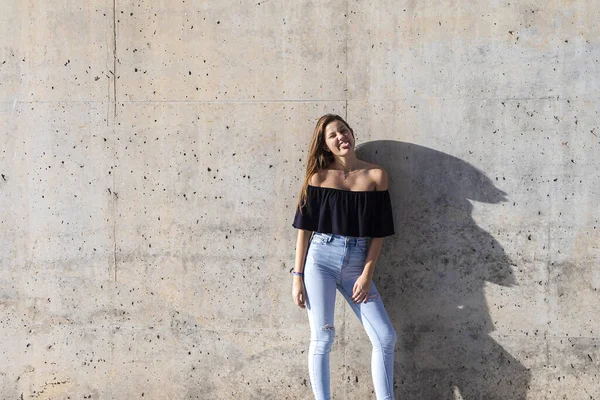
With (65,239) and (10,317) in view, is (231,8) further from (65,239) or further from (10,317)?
(10,317)

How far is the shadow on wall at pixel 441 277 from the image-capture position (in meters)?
3.93

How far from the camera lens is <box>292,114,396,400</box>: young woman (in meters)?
3.62

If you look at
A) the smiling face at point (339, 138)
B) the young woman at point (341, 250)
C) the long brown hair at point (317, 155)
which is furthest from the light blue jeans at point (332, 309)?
the smiling face at point (339, 138)

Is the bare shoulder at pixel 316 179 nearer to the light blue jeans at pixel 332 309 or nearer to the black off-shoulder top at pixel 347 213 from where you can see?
the black off-shoulder top at pixel 347 213

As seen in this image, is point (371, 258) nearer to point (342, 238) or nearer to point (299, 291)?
point (342, 238)

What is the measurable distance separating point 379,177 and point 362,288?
2.18 ft

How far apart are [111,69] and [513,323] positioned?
3.07 m

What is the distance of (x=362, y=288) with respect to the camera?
3605 millimetres

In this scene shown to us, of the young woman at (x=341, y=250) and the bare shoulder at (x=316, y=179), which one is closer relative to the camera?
the young woman at (x=341, y=250)

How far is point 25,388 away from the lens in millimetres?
4309

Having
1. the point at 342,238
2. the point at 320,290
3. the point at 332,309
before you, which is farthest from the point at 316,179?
the point at 332,309

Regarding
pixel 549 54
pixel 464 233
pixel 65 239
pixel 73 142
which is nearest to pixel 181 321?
pixel 65 239

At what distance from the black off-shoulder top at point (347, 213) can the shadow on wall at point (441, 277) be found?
31cm

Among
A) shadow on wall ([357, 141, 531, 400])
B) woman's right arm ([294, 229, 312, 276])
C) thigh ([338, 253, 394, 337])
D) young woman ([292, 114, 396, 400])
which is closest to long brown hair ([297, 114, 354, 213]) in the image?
young woman ([292, 114, 396, 400])
